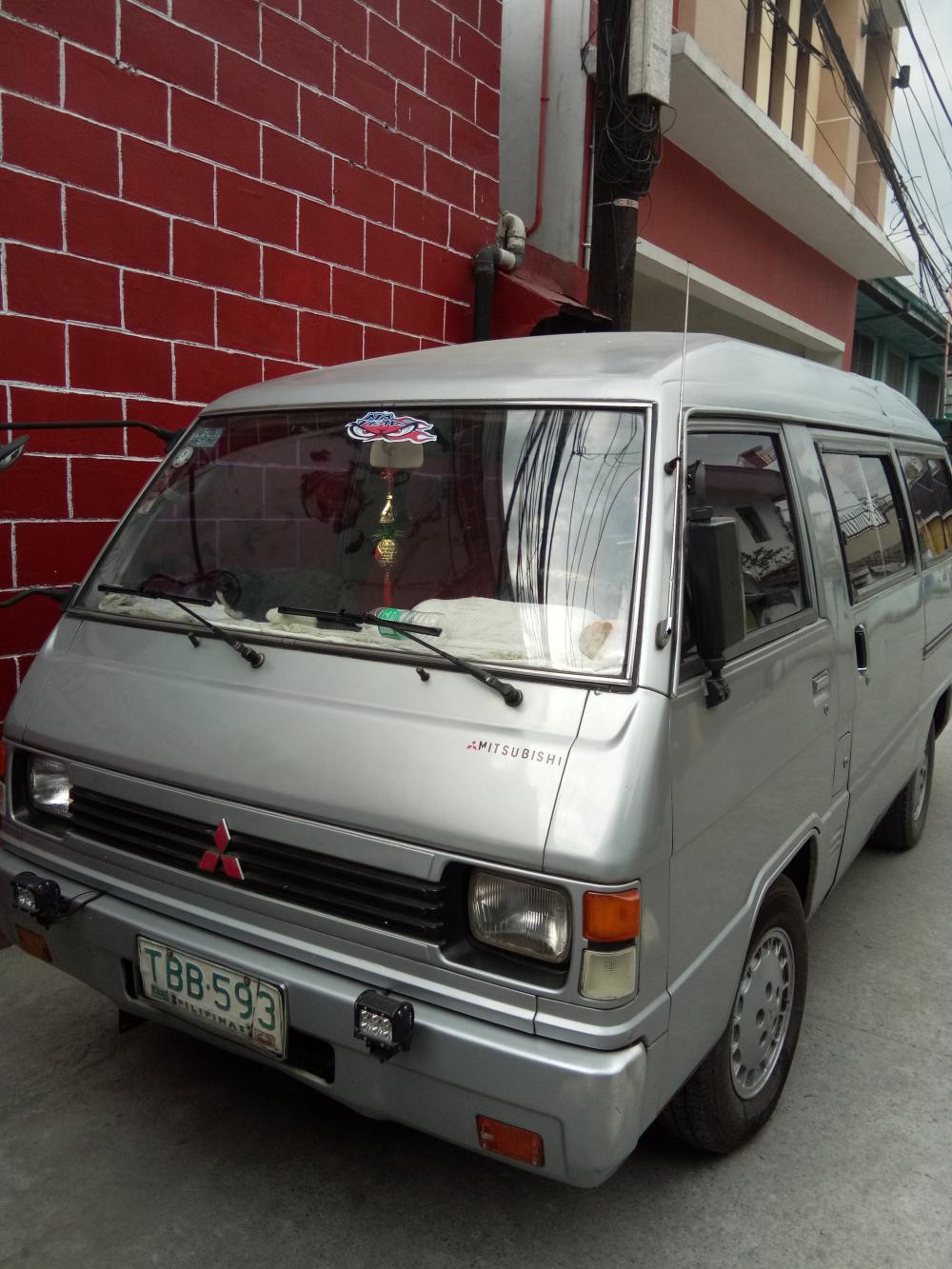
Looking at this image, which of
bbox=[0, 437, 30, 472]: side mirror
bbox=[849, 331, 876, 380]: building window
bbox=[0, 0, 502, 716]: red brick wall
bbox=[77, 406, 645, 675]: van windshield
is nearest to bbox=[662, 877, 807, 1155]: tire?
bbox=[77, 406, 645, 675]: van windshield

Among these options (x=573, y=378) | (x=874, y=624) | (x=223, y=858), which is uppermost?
(x=573, y=378)

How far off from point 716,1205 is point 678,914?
3.00 ft

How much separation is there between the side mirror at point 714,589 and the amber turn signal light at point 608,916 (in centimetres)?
54

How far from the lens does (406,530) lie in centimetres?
274

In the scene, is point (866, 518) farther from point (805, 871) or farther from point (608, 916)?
point (608, 916)

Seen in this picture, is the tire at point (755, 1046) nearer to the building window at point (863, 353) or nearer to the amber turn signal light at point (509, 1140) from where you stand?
the amber turn signal light at point (509, 1140)

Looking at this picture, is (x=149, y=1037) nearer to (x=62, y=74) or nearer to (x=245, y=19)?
(x=62, y=74)

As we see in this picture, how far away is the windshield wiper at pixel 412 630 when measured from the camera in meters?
2.17

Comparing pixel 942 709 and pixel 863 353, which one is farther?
pixel 863 353

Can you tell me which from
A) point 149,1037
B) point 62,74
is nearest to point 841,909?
point 149,1037

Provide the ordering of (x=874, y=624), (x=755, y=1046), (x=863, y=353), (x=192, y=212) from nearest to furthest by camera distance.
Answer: (x=755, y=1046) < (x=874, y=624) < (x=192, y=212) < (x=863, y=353)

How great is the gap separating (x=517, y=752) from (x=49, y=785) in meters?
1.38

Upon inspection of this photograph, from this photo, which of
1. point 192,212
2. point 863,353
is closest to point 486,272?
point 192,212

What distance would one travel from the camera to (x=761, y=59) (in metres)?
10.9
